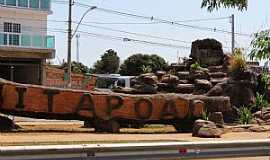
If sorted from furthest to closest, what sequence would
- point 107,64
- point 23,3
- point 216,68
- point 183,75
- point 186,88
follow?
point 107,64, point 23,3, point 216,68, point 183,75, point 186,88

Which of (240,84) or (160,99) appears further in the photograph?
(240,84)

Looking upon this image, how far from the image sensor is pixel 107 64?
325 feet

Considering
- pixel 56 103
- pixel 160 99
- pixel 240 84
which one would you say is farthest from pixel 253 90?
pixel 56 103

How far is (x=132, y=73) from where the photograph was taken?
88.2 m

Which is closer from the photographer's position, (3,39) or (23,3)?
Answer: (3,39)

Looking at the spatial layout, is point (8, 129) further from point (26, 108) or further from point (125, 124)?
point (125, 124)

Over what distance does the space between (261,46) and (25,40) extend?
30.9 meters

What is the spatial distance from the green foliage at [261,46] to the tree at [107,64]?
7840 cm

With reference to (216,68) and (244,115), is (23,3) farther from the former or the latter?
(244,115)

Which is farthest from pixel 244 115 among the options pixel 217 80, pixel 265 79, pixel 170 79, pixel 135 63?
pixel 135 63

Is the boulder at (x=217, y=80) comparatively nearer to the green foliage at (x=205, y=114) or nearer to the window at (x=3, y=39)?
the green foliage at (x=205, y=114)

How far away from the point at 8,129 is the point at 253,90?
49.6 feet

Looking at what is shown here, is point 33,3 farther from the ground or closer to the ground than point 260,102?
farther from the ground

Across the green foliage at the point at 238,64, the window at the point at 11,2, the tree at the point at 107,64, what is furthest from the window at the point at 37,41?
the tree at the point at 107,64
